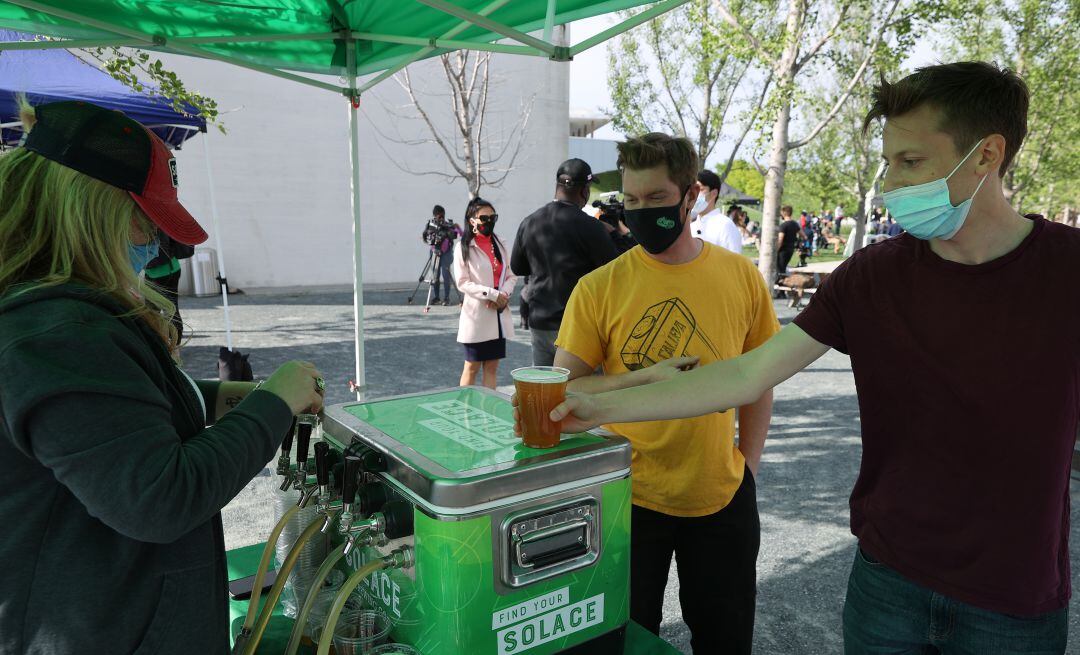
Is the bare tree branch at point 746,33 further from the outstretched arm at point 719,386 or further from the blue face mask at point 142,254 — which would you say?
the blue face mask at point 142,254

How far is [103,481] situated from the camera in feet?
3.03

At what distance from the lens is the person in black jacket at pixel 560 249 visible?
420 cm

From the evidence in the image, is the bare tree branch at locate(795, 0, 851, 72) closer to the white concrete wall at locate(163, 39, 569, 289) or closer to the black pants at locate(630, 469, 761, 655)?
Answer: the black pants at locate(630, 469, 761, 655)

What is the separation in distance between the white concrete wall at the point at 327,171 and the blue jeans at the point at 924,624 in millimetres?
14020

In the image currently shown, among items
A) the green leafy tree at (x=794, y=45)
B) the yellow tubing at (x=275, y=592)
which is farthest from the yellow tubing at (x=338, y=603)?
the green leafy tree at (x=794, y=45)

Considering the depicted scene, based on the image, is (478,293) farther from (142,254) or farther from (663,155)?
(142,254)

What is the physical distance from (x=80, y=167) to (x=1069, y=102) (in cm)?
1878

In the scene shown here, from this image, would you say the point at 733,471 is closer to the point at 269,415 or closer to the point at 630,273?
the point at 630,273

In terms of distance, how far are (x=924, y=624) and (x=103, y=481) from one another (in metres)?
1.52

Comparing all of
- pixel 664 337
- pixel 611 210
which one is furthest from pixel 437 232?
pixel 664 337

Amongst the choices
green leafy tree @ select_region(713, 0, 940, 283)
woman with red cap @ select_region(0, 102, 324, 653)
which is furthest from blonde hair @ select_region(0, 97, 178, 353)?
green leafy tree @ select_region(713, 0, 940, 283)

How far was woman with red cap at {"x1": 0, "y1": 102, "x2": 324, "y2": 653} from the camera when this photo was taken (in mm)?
920

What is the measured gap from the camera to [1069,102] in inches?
574

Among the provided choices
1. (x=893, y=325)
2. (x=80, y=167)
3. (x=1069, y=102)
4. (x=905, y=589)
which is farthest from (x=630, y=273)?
(x=1069, y=102)
